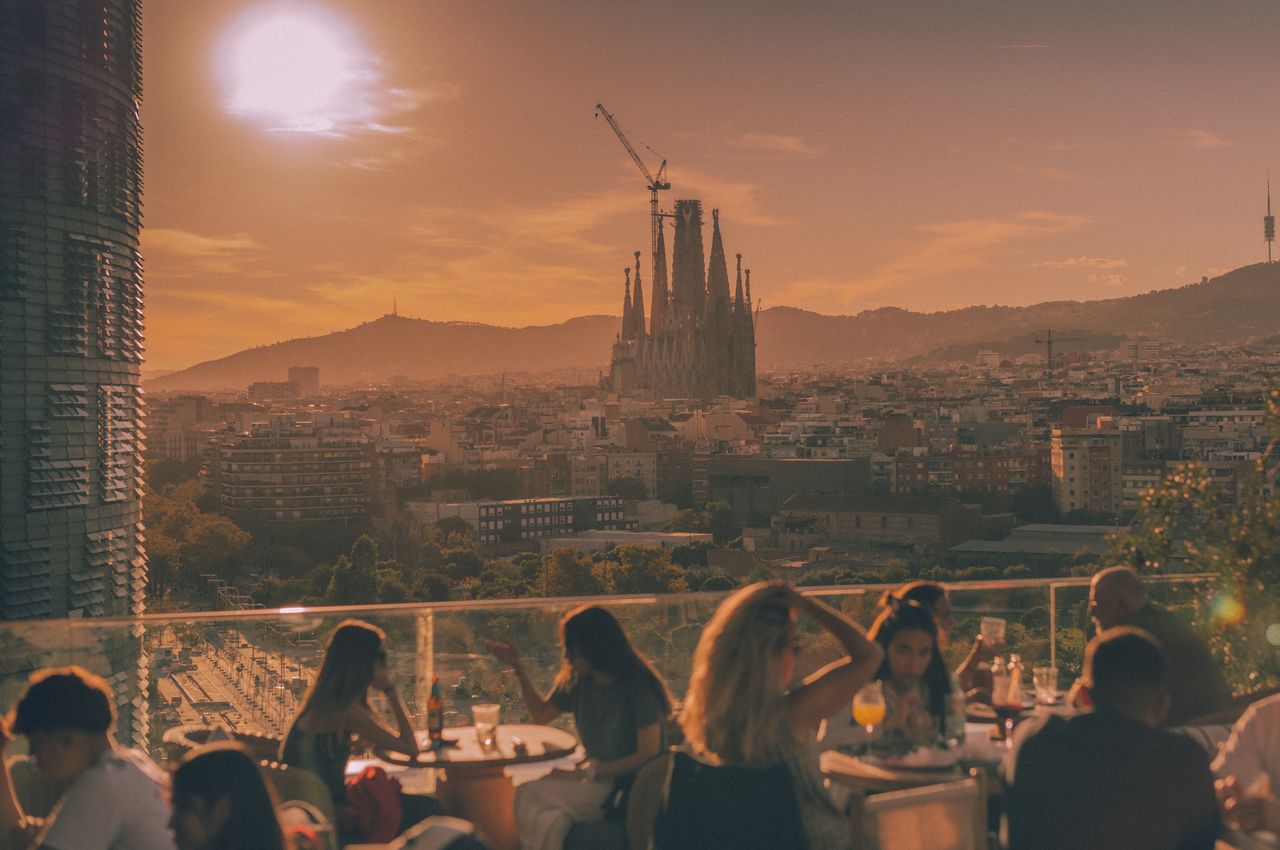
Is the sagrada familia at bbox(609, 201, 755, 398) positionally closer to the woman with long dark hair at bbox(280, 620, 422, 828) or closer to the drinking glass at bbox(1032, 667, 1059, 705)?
the drinking glass at bbox(1032, 667, 1059, 705)

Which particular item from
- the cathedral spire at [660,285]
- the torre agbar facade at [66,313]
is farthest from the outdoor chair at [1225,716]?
the cathedral spire at [660,285]

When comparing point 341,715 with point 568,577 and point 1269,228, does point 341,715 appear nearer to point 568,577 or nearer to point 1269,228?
point 568,577

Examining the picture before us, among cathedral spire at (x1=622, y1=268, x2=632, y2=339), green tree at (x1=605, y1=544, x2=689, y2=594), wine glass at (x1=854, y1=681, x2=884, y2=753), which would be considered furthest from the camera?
cathedral spire at (x1=622, y1=268, x2=632, y2=339)

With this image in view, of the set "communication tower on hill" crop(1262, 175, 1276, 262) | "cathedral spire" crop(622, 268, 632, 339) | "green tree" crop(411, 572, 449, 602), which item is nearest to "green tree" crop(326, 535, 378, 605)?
"green tree" crop(411, 572, 449, 602)

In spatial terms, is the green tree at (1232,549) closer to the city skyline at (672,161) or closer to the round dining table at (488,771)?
the round dining table at (488,771)

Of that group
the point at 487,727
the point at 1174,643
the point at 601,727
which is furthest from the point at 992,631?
the point at 487,727

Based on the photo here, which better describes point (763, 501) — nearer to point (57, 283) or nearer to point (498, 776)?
point (57, 283)
